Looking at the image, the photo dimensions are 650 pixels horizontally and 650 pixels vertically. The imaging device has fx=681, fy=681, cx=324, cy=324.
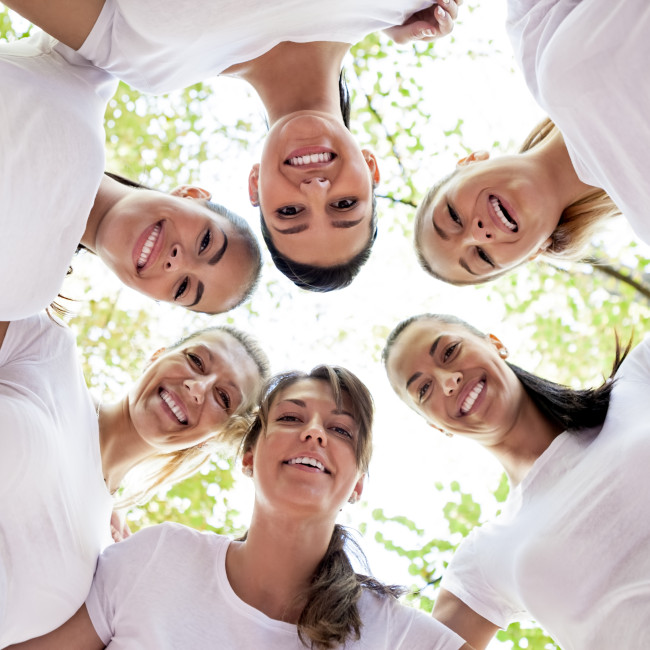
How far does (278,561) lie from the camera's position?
280cm

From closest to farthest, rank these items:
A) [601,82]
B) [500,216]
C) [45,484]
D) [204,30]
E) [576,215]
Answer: [601,82] → [204,30] → [45,484] → [500,216] → [576,215]

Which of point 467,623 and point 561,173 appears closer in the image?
point 561,173

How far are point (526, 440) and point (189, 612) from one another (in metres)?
1.61

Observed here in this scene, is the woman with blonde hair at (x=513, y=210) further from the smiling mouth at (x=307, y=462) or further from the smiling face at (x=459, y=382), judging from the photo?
the smiling mouth at (x=307, y=462)

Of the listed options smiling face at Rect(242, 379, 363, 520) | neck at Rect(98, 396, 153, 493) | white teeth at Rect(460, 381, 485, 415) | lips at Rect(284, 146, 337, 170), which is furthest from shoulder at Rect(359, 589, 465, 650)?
lips at Rect(284, 146, 337, 170)

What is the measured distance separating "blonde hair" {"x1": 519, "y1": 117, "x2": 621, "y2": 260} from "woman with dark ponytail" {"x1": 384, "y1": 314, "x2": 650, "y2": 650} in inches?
19.9

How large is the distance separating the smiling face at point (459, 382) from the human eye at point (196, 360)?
38.1 inches

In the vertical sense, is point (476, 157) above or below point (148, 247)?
above

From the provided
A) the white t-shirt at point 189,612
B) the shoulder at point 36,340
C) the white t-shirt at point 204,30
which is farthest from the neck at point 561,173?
the shoulder at point 36,340

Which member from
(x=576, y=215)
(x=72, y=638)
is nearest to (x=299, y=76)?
(x=576, y=215)

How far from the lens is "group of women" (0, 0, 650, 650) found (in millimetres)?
2135

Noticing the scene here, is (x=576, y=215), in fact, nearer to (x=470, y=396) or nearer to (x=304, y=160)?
(x=470, y=396)

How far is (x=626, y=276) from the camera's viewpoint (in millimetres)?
3975

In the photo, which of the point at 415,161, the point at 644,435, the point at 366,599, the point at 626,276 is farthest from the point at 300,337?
the point at 644,435
